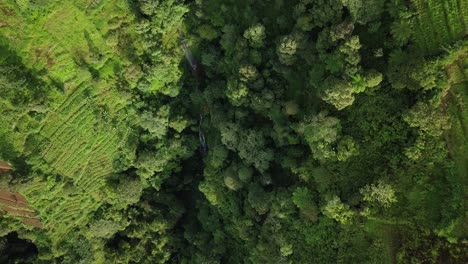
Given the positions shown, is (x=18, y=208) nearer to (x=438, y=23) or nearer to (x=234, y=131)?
(x=234, y=131)

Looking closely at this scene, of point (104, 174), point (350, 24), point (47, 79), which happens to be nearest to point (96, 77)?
point (47, 79)

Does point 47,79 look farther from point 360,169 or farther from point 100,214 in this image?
point 360,169

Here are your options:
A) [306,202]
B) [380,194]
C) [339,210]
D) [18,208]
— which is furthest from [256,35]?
[18,208]

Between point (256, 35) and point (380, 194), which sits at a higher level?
point (256, 35)

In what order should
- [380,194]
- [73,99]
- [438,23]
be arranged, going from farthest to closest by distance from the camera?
[73,99] < [380,194] < [438,23]

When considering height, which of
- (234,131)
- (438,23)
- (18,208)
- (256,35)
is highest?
(256,35)

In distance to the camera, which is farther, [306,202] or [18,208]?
[18,208]

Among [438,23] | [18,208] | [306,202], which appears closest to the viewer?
[438,23]

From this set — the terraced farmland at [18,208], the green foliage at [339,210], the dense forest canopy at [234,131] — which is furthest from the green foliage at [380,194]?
the terraced farmland at [18,208]
